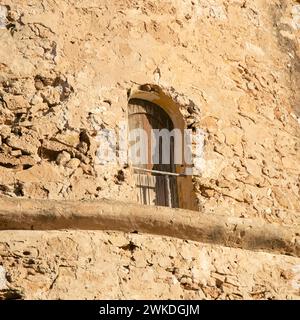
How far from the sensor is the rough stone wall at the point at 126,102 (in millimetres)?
8945

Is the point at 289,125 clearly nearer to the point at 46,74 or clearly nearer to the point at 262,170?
the point at 262,170

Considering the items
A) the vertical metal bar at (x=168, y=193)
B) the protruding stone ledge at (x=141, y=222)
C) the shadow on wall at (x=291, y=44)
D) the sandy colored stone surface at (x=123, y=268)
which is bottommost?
the sandy colored stone surface at (x=123, y=268)

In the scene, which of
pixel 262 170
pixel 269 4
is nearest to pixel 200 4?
pixel 269 4

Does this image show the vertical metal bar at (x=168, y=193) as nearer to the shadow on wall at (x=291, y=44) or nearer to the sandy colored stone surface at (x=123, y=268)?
the sandy colored stone surface at (x=123, y=268)

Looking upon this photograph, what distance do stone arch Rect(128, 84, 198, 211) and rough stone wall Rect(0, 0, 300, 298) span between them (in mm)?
59

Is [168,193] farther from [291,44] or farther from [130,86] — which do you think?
[291,44]

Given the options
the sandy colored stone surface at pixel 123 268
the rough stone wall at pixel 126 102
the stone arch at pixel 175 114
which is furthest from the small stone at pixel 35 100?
the sandy colored stone surface at pixel 123 268

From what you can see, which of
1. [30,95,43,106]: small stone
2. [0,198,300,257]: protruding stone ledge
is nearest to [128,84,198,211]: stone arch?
[0,198,300,257]: protruding stone ledge

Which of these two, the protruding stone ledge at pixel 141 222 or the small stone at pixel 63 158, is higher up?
the small stone at pixel 63 158

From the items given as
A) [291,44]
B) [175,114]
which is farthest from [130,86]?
[291,44]

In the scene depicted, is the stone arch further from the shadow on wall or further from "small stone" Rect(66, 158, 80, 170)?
the shadow on wall

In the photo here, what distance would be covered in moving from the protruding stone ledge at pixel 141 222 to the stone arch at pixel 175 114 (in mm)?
391

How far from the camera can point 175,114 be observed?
9734mm

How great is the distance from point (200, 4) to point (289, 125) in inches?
53.9
